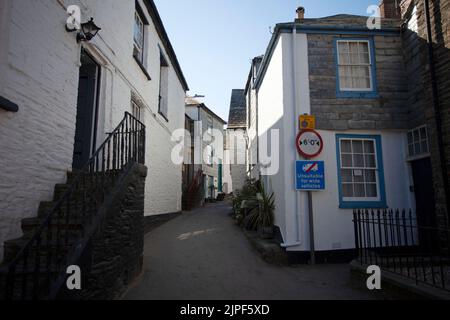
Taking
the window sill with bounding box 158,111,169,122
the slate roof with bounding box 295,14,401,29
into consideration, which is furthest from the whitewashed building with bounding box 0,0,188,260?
the slate roof with bounding box 295,14,401,29

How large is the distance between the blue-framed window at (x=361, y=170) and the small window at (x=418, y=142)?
707mm

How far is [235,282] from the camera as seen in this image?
5105mm

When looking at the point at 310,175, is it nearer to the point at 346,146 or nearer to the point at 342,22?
the point at 346,146

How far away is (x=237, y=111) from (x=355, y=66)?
14737mm

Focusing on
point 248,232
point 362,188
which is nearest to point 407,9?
point 362,188

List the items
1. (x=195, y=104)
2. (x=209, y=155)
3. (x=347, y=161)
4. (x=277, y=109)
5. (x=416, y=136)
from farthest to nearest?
(x=209, y=155), (x=195, y=104), (x=277, y=109), (x=347, y=161), (x=416, y=136)

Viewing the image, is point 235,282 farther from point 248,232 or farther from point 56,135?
point 56,135

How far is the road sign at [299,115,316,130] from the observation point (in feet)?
22.2

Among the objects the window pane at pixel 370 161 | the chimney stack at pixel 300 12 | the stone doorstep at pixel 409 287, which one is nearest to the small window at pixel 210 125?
the chimney stack at pixel 300 12

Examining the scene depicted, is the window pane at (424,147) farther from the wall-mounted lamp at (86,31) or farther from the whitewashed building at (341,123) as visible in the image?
the wall-mounted lamp at (86,31)

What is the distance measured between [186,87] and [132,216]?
1156cm

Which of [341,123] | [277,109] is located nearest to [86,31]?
[277,109]

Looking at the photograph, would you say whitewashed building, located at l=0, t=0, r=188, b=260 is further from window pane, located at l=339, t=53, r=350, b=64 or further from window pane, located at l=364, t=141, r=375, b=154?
window pane, located at l=364, t=141, r=375, b=154

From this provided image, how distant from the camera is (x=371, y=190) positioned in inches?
274
